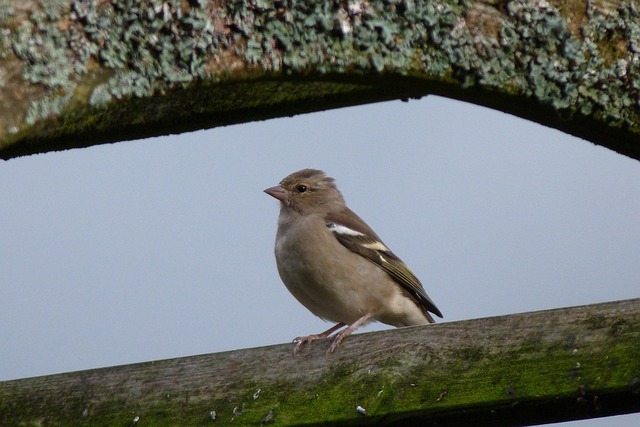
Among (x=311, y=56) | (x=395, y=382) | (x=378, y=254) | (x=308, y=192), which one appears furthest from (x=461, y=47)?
(x=308, y=192)

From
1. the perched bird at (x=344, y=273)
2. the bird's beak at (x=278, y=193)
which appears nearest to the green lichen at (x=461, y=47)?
the perched bird at (x=344, y=273)

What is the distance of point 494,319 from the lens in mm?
2307

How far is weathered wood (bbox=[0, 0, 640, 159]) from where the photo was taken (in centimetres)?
188

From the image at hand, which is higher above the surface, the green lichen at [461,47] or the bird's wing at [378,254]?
the bird's wing at [378,254]

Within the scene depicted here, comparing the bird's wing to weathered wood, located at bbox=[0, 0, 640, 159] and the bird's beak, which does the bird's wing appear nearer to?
the bird's beak

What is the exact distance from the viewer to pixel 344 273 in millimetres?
6301

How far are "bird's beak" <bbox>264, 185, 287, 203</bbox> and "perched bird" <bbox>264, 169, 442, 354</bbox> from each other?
23cm

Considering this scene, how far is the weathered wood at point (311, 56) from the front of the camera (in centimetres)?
188

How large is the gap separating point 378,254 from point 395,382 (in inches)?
171

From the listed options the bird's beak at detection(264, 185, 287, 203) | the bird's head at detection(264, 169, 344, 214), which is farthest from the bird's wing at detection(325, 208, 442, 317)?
the bird's beak at detection(264, 185, 287, 203)

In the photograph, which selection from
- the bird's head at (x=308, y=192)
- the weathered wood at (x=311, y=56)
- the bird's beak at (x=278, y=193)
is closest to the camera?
the weathered wood at (x=311, y=56)

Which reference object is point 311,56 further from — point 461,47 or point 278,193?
point 278,193

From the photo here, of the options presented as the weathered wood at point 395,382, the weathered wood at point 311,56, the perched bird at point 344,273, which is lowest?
the weathered wood at point 395,382

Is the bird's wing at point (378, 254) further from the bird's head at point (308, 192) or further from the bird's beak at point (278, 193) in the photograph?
the bird's beak at point (278, 193)
